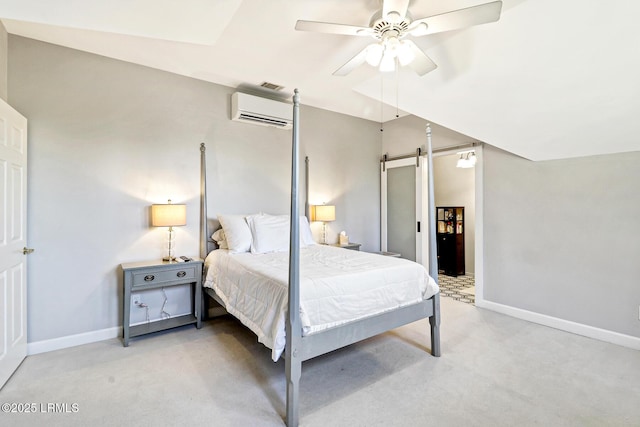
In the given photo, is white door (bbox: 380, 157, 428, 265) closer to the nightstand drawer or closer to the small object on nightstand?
the small object on nightstand

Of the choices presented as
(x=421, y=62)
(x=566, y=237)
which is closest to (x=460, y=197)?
(x=566, y=237)

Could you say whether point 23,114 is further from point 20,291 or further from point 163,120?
point 20,291

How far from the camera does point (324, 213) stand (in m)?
4.26

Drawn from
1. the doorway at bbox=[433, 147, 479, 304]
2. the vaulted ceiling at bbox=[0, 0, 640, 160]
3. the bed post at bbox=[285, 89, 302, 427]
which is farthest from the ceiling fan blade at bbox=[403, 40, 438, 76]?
the doorway at bbox=[433, 147, 479, 304]

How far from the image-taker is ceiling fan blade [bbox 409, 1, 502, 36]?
5.47ft

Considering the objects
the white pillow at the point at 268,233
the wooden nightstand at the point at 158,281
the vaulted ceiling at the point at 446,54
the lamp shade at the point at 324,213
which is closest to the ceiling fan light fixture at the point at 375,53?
the vaulted ceiling at the point at 446,54

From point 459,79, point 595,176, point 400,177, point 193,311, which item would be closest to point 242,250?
point 193,311

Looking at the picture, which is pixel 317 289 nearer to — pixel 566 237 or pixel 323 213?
pixel 323 213

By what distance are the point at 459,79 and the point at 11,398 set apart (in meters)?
4.20

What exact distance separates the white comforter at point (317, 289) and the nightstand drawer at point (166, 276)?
349 millimetres

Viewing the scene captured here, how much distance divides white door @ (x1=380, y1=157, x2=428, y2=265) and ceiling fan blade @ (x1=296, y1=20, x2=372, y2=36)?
2962mm

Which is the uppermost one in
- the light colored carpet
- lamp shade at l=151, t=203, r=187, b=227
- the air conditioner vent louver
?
the air conditioner vent louver

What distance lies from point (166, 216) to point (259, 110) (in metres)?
1.68

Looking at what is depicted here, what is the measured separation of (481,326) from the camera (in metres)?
3.24
